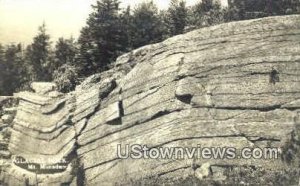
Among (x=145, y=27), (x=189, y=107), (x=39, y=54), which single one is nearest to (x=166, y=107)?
(x=189, y=107)

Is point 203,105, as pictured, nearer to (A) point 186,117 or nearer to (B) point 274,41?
(A) point 186,117

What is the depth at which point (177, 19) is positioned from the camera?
3659 cm

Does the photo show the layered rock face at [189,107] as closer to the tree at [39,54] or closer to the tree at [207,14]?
the tree at [207,14]

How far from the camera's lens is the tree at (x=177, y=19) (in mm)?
36438

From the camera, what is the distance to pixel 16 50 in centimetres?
4797

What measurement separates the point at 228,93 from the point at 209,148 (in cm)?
234

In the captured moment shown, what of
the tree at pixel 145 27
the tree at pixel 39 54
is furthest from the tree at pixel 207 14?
the tree at pixel 39 54

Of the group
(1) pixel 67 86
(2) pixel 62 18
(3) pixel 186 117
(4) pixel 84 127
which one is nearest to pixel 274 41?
(3) pixel 186 117

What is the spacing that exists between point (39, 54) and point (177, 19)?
1636cm

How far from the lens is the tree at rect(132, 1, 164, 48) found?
35188 mm

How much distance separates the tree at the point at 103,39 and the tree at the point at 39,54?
1264cm

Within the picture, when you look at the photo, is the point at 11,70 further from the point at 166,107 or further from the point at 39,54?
the point at 166,107

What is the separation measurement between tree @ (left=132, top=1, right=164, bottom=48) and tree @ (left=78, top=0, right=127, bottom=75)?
2.37 feet

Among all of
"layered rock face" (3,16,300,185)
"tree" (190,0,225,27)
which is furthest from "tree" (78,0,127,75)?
"layered rock face" (3,16,300,185)
